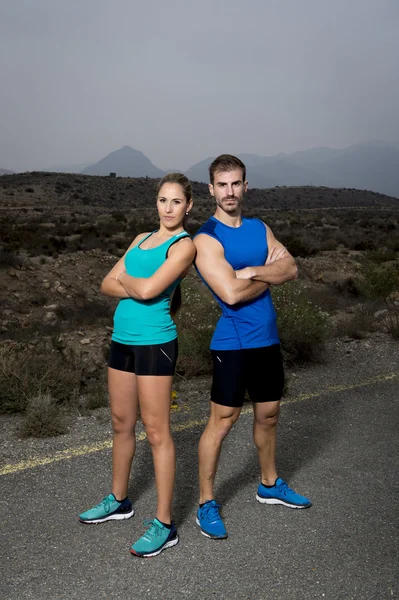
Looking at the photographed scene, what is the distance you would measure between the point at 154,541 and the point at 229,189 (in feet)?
6.35

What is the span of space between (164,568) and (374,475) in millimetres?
1927

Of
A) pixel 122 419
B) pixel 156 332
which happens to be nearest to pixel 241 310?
pixel 156 332

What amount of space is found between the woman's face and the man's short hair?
302mm

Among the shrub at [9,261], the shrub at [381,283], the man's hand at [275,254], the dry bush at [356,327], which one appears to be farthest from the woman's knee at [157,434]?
the shrub at [9,261]

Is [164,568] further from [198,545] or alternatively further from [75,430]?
Answer: [75,430]

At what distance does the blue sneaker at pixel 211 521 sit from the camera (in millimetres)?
3709

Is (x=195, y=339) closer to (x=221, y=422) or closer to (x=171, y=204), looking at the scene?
(x=221, y=422)

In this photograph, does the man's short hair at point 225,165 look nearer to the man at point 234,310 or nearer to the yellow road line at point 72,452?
the man at point 234,310

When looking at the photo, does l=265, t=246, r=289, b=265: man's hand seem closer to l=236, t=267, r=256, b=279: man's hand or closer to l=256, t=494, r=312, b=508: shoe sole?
l=236, t=267, r=256, b=279: man's hand

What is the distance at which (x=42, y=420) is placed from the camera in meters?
5.50

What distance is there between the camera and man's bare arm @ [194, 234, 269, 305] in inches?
141

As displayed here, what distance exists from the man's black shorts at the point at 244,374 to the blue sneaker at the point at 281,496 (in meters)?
Answer: 0.69

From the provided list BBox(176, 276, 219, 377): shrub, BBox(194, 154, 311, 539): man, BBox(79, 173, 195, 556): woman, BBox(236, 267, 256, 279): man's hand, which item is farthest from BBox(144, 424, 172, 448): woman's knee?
BBox(176, 276, 219, 377): shrub

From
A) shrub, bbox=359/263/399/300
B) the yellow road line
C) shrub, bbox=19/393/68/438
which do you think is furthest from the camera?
shrub, bbox=359/263/399/300
